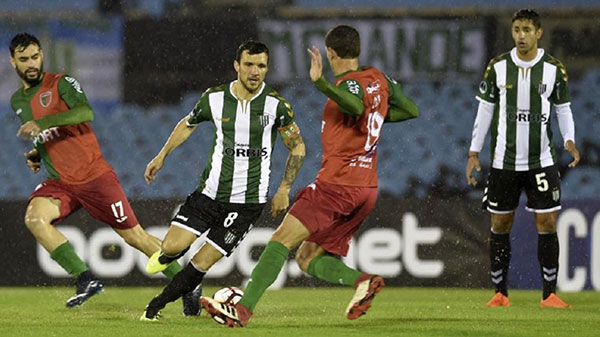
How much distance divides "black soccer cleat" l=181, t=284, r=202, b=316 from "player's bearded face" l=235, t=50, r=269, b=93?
1.22 meters

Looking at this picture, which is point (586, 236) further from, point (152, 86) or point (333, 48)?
point (152, 86)

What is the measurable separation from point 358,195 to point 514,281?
3602 mm

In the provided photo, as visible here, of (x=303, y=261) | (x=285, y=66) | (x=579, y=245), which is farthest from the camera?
(x=285, y=66)

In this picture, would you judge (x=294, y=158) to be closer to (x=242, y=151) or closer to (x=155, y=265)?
(x=242, y=151)

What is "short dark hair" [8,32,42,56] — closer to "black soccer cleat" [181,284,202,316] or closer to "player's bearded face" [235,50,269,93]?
"player's bearded face" [235,50,269,93]

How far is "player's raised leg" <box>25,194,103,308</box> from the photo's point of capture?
709cm

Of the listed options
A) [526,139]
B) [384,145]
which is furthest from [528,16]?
[384,145]

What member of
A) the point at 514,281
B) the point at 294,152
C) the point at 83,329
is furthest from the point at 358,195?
the point at 514,281

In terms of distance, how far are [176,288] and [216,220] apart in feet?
1.40

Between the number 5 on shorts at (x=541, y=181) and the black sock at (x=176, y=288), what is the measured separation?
2478 mm

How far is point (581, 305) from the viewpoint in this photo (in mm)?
7801

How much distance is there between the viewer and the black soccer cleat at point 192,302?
667 centimetres

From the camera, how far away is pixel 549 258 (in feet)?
25.2

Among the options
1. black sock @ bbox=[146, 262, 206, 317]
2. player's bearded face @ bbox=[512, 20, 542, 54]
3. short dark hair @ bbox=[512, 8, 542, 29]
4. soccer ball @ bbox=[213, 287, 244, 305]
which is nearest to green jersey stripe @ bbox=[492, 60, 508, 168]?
player's bearded face @ bbox=[512, 20, 542, 54]
